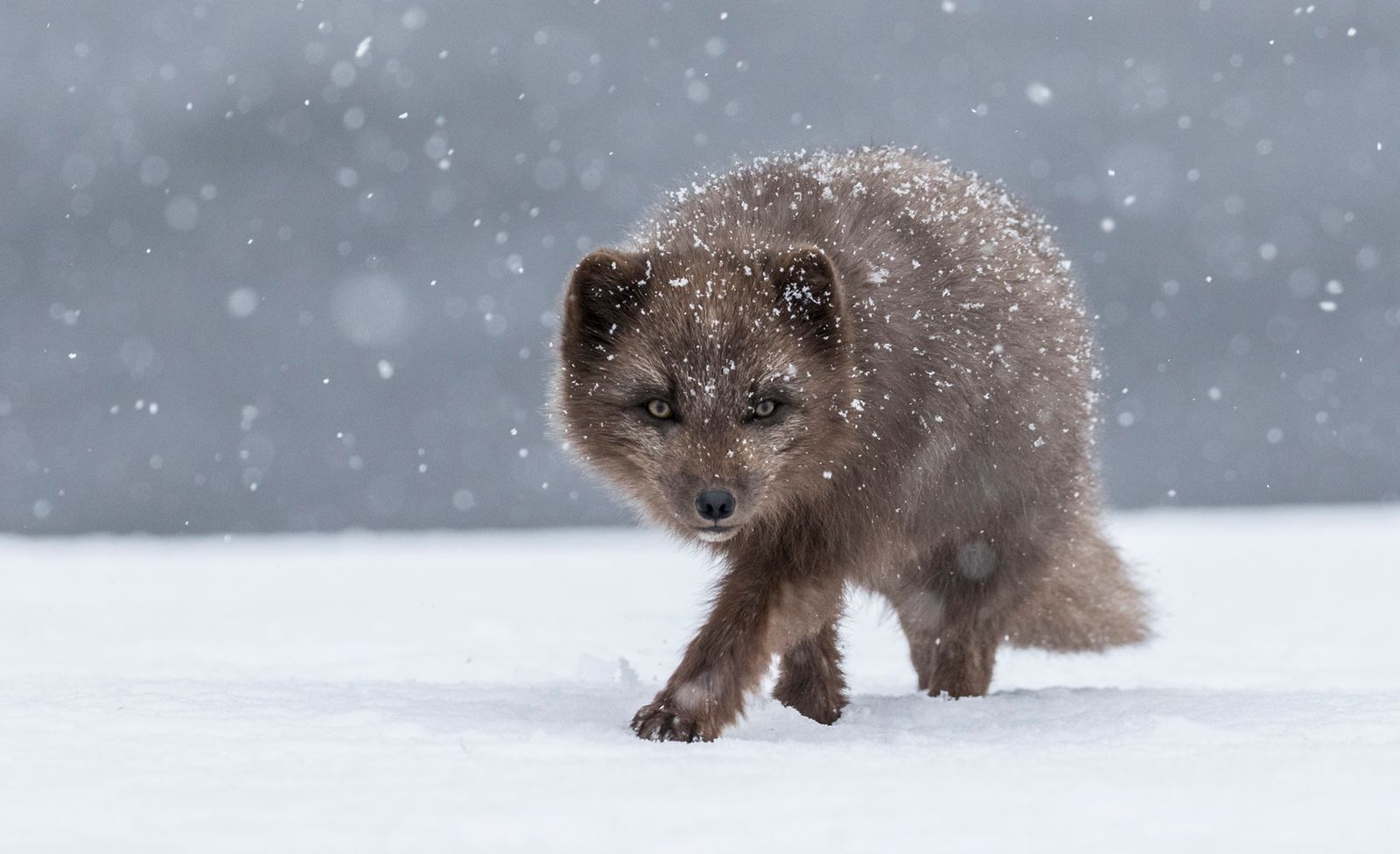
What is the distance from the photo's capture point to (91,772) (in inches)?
162

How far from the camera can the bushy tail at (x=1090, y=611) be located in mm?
8281

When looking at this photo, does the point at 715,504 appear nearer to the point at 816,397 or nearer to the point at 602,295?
the point at 816,397

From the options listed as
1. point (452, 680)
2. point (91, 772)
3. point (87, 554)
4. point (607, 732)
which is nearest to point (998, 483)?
point (607, 732)

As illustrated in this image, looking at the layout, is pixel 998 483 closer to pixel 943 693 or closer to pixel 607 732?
pixel 943 693

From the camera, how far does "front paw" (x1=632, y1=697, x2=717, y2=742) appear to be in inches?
213

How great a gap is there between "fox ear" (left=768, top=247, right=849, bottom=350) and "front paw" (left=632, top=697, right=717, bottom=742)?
1391 mm

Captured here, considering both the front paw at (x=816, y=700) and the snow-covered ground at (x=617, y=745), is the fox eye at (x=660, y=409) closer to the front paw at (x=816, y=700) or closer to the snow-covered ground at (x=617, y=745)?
the snow-covered ground at (x=617, y=745)

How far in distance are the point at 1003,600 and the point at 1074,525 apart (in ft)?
1.58

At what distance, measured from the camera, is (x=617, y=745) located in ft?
16.4

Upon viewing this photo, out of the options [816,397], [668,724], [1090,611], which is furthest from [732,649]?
[1090,611]

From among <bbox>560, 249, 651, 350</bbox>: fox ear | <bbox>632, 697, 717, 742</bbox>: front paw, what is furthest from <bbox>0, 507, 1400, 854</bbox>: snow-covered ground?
<bbox>560, 249, 651, 350</bbox>: fox ear

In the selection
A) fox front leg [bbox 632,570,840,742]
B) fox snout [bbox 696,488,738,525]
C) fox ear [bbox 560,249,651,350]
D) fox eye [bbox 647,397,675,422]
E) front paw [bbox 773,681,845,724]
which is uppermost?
fox ear [bbox 560,249,651,350]

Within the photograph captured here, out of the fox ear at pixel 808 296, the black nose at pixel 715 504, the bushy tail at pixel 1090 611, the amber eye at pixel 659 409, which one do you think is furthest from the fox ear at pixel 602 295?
the bushy tail at pixel 1090 611

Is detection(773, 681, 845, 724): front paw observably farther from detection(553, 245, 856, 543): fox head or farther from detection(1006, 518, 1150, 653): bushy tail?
detection(1006, 518, 1150, 653): bushy tail
